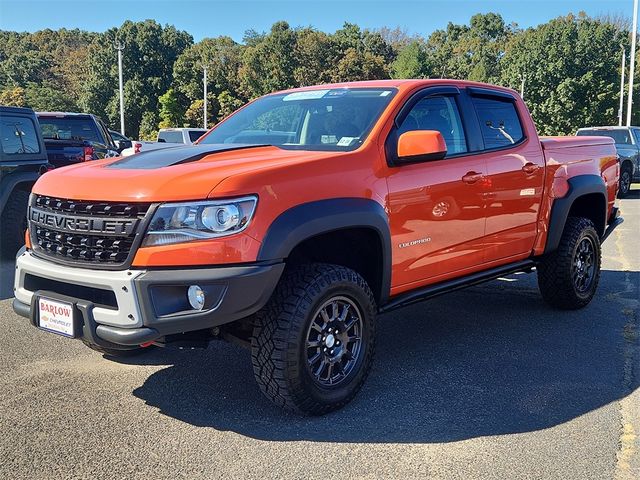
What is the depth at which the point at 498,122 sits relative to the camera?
4.92 m

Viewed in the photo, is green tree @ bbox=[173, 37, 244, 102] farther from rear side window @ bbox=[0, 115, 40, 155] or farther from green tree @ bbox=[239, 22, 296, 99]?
rear side window @ bbox=[0, 115, 40, 155]

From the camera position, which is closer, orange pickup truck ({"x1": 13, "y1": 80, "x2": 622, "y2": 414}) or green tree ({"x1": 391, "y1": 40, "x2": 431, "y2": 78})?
orange pickup truck ({"x1": 13, "y1": 80, "x2": 622, "y2": 414})

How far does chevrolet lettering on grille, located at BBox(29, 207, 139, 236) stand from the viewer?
118 inches

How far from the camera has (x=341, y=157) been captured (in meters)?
3.52

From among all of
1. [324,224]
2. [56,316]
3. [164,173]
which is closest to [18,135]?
[56,316]

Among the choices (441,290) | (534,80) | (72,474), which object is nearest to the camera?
(72,474)

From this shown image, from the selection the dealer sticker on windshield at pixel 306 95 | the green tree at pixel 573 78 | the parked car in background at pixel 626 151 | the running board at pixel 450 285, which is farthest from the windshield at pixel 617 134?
the green tree at pixel 573 78

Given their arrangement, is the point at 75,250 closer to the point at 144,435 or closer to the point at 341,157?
the point at 144,435

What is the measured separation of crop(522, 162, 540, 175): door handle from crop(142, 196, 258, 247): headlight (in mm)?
2792

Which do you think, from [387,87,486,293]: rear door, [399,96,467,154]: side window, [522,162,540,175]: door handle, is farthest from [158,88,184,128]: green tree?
[387,87,486,293]: rear door

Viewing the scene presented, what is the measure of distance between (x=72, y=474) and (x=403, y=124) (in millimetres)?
2737

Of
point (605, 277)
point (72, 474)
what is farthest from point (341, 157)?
point (605, 277)

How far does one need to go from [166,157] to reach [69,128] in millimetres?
9051

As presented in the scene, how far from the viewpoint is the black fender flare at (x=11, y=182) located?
288 inches
